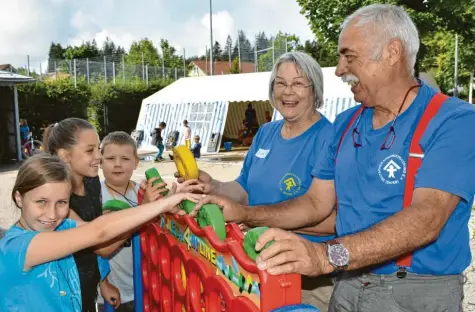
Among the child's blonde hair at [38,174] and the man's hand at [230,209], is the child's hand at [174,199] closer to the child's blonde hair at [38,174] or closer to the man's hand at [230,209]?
the man's hand at [230,209]

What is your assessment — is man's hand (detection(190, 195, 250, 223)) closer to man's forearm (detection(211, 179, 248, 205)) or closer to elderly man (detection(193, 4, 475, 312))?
elderly man (detection(193, 4, 475, 312))

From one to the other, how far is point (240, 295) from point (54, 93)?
21600mm

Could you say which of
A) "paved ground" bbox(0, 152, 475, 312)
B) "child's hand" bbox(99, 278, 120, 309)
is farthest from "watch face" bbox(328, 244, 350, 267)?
"paved ground" bbox(0, 152, 475, 312)

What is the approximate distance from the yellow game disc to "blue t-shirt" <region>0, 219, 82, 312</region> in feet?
2.07

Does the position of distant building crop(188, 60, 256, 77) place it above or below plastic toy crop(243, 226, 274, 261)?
above

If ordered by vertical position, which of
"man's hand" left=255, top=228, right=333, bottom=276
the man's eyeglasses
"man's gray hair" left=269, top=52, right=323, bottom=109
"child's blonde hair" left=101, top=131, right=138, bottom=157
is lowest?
"man's hand" left=255, top=228, right=333, bottom=276

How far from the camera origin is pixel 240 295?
1.46 m

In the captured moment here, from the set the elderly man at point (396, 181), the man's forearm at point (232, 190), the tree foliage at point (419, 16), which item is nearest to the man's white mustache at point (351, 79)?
the elderly man at point (396, 181)

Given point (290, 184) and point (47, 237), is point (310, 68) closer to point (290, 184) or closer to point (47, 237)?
point (290, 184)

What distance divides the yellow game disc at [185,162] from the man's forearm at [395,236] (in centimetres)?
85

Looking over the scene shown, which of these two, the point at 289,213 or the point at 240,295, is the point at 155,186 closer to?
the point at 289,213

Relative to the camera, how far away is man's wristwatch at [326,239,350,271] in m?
1.44

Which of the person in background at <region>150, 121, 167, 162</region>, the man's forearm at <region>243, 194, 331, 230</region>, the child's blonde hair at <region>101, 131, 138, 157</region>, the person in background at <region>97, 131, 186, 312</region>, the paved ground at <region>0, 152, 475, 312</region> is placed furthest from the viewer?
the person in background at <region>150, 121, 167, 162</region>

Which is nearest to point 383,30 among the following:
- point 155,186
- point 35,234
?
point 155,186
